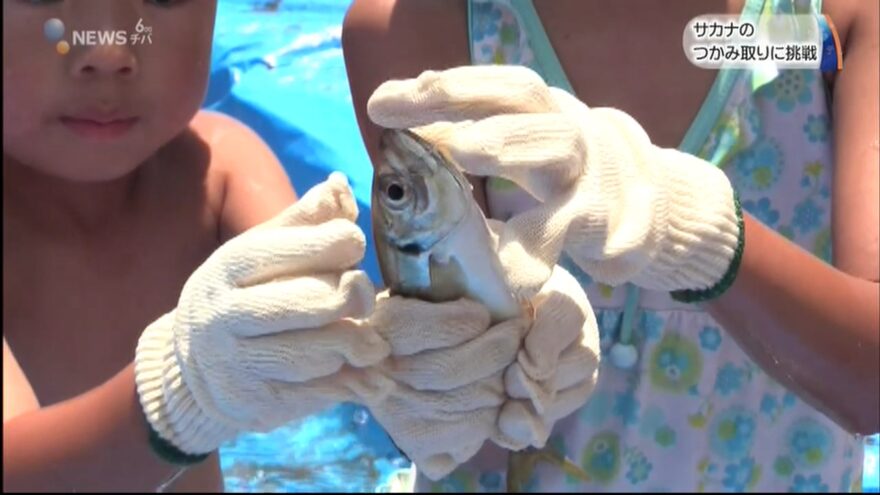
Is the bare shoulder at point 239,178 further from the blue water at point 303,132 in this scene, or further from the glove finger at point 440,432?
the glove finger at point 440,432

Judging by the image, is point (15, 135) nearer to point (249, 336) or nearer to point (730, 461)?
point (249, 336)

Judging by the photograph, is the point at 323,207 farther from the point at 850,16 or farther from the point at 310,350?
the point at 850,16

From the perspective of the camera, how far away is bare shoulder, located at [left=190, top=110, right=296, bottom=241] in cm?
85

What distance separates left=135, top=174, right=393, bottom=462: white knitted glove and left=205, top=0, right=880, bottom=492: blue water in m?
0.33

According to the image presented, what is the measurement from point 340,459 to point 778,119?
627 mm

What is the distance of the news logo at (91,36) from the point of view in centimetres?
67

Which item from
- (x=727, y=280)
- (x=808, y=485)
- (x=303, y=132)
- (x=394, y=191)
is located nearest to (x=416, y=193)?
(x=394, y=191)

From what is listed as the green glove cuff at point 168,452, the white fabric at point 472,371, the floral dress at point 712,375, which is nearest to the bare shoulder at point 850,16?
the floral dress at point 712,375

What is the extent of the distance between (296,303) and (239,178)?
0.38 m

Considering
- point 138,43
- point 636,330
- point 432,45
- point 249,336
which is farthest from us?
point 636,330

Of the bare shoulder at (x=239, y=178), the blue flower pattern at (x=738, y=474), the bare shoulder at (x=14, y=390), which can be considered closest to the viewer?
the bare shoulder at (x=14, y=390)

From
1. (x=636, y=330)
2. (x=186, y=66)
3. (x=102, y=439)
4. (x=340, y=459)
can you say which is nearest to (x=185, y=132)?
(x=186, y=66)

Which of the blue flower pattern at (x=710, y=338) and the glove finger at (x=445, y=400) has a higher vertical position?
the glove finger at (x=445, y=400)

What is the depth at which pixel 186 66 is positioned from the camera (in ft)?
2.48
